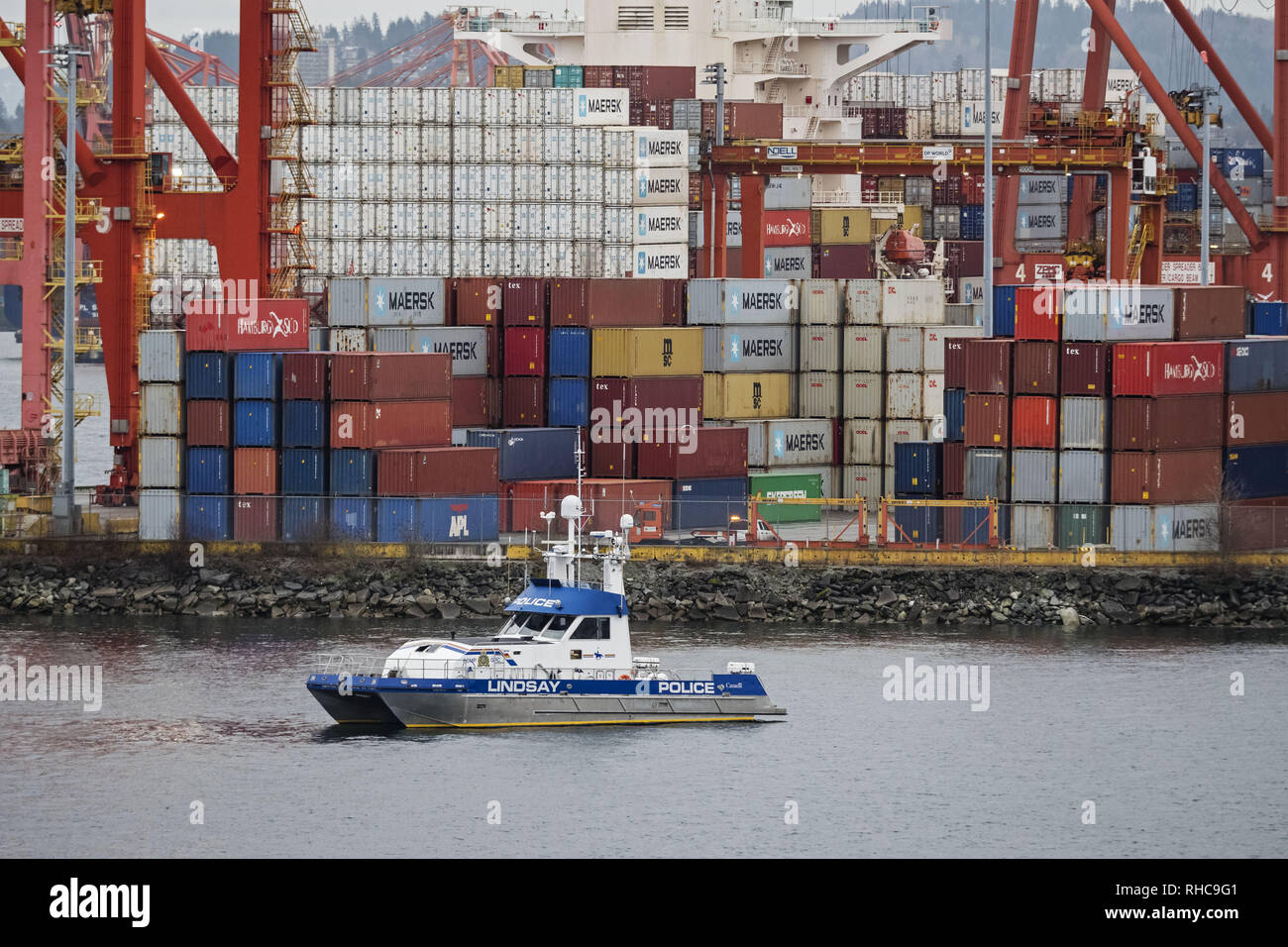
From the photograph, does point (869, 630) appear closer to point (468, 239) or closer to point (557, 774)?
point (557, 774)

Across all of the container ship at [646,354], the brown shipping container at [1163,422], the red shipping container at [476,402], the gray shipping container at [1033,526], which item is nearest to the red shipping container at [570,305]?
the container ship at [646,354]

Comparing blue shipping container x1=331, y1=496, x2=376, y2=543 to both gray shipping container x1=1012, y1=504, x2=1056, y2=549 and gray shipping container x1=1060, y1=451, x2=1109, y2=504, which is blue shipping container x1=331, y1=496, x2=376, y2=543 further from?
gray shipping container x1=1060, y1=451, x2=1109, y2=504

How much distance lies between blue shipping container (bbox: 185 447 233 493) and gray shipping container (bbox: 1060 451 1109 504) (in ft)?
74.9

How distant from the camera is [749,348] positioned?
72.9 metres

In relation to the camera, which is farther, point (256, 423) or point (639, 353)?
point (639, 353)

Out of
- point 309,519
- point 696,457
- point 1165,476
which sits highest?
point 696,457

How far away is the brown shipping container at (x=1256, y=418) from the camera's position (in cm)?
6309

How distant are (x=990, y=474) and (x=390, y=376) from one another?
54.7 feet

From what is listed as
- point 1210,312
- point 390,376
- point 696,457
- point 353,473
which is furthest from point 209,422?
point 1210,312

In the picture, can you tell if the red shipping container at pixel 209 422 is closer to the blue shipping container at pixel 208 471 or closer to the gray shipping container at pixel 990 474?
the blue shipping container at pixel 208 471

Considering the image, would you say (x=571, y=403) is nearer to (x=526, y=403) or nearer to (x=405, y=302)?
(x=526, y=403)

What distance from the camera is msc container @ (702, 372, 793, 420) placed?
71.9 meters

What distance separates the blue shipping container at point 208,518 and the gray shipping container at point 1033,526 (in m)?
21.6
